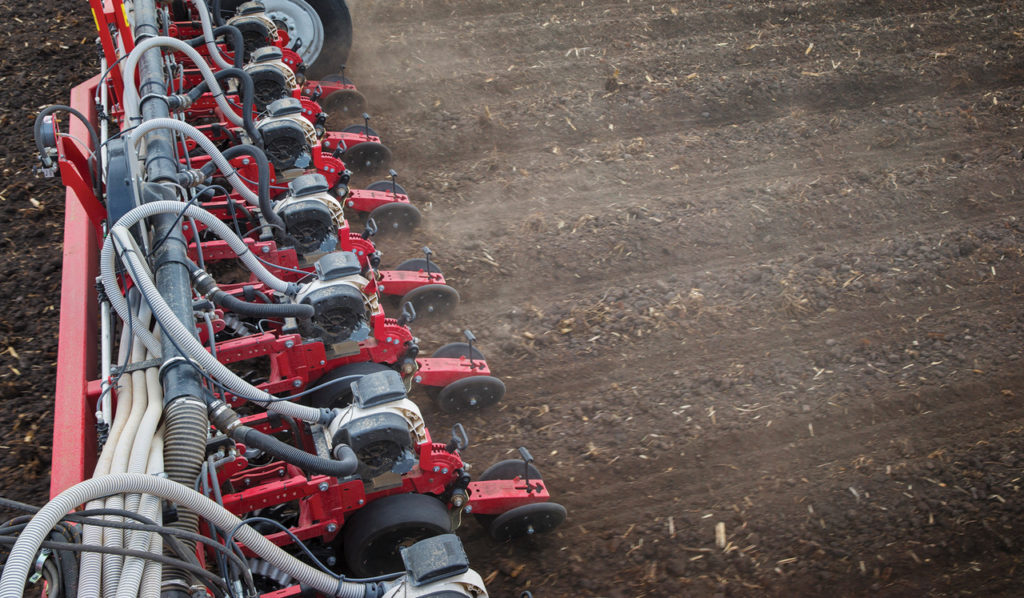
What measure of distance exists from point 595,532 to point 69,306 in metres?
3.53

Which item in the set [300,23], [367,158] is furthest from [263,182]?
[300,23]

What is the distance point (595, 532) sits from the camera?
4.89m

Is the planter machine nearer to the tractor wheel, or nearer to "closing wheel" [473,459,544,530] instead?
"closing wheel" [473,459,544,530]

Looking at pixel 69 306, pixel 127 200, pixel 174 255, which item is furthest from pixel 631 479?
pixel 69 306

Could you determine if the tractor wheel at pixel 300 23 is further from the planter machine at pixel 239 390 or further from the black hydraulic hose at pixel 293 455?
the black hydraulic hose at pixel 293 455

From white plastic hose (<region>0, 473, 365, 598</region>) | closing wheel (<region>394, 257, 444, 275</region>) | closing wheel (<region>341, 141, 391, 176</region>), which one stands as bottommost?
white plastic hose (<region>0, 473, 365, 598</region>)

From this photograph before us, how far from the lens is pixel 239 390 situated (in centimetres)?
395

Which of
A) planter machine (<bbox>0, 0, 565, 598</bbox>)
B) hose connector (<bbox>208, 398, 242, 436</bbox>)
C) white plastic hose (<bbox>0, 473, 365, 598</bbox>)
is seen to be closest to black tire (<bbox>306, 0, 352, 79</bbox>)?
planter machine (<bbox>0, 0, 565, 598</bbox>)

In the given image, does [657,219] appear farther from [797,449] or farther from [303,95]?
[303,95]

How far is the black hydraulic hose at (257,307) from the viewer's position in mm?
4422

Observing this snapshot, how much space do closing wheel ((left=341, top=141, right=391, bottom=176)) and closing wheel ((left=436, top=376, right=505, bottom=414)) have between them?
3158 millimetres

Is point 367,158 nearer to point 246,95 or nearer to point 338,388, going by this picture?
point 246,95

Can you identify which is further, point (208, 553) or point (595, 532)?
point (595, 532)

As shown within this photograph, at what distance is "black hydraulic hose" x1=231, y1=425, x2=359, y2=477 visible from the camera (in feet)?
12.0
